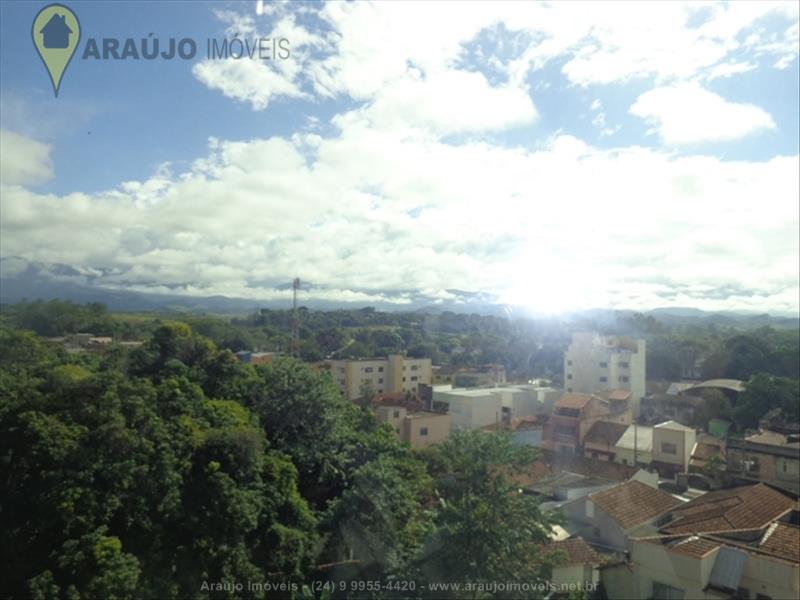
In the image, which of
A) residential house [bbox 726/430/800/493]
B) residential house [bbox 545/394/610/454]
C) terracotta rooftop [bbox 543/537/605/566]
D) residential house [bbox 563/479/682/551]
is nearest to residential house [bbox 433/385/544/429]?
residential house [bbox 545/394/610/454]

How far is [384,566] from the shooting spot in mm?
7246

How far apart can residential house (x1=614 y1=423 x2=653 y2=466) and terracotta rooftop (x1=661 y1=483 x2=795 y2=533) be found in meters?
5.21

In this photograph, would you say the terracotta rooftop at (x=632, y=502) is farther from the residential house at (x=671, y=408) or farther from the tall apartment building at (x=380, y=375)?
the tall apartment building at (x=380, y=375)

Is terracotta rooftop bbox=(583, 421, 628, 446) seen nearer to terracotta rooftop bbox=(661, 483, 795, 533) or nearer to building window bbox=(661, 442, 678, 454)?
building window bbox=(661, 442, 678, 454)

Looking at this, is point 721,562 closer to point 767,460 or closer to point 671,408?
point 767,460

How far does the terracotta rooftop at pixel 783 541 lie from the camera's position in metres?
6.50

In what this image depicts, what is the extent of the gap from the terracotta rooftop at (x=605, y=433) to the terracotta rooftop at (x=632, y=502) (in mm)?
6844

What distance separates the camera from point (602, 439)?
1658 cm

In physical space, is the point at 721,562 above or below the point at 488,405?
above

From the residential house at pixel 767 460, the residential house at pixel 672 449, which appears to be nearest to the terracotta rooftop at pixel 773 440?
the residential house at pixel 767 460

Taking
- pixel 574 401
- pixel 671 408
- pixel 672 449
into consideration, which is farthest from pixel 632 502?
pixel 671 408

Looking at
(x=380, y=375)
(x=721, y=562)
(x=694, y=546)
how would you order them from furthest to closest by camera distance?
(x=380, y=375)
(x=694, y=546)
(x=721, y=562)

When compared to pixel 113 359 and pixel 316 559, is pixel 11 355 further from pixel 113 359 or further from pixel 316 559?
pixel 316 559

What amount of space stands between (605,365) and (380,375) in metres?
10.1
